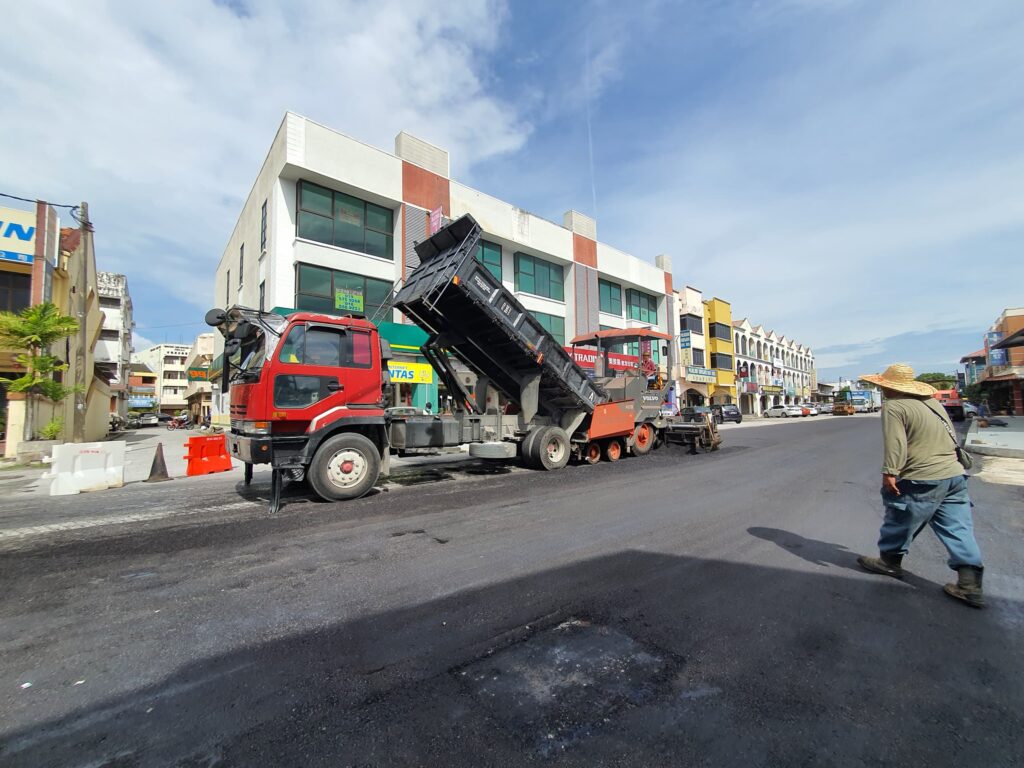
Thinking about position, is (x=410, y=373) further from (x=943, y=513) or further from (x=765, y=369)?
(x=765, y=369)

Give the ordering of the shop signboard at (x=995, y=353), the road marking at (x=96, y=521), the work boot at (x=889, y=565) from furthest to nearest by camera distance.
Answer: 1. the shop signboard at (x=995, y=353)
2. the road marking at (x=96, y=521)
3. the work boot at (x=889, y=565)

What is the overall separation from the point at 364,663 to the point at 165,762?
96 centimetres

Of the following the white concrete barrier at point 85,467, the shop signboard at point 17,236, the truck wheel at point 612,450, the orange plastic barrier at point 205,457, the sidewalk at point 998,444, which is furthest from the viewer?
the shop signboard at point 17,236

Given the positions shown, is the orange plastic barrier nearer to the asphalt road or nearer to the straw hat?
the asphalt road

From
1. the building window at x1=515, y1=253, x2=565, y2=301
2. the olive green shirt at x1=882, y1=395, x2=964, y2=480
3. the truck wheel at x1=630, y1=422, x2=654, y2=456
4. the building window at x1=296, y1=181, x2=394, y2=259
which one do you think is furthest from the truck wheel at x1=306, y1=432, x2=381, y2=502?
the building window at x1=515, y1=253, x2=565, y2=301

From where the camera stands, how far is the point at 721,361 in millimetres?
48281

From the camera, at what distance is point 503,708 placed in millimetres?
2266

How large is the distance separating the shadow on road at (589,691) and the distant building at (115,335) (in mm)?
47046

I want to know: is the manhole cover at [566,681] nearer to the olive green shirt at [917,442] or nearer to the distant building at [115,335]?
the olive green shirt at [917,442]

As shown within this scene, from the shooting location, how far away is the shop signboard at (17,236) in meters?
15.8

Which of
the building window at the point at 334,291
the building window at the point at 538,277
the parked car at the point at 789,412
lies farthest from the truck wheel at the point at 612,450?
the parked car at the point at 789,412

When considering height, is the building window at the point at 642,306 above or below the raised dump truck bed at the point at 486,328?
above

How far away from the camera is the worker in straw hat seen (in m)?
3.54

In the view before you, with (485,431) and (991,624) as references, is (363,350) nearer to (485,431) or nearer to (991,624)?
(485,431)
